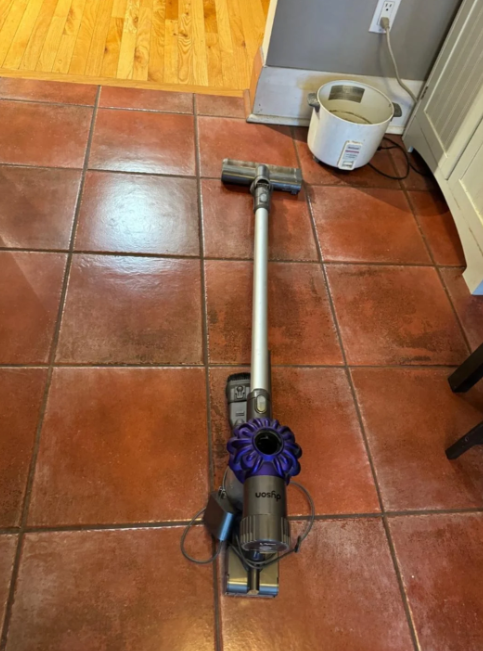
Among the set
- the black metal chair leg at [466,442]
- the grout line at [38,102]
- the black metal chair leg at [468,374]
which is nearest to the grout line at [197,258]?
the black metal chair leg at [468,374]

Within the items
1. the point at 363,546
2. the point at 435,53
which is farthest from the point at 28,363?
the point at 435,53

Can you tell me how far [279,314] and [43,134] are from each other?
3.10ft

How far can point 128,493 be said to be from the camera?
3.10 ft

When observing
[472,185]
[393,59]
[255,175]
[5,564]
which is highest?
[393,59]

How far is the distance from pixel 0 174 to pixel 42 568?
1.07 metres

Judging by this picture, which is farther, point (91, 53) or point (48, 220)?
point (91, 53)

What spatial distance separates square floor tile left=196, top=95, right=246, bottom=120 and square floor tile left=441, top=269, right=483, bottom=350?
897 millimetres

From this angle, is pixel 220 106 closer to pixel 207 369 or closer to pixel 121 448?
pixel 207 369

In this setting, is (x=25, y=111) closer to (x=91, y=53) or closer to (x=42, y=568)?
(x=91, y=53)

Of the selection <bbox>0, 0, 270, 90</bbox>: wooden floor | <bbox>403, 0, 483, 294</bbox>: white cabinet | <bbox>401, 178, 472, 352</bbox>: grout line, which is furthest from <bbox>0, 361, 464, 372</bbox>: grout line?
<bbox>0, 0, 270, 90</bbox>: wooden floor

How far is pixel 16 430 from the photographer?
3.24ft

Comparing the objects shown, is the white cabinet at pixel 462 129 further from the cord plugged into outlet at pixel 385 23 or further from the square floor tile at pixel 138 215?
the square floor tile at pixel 138 215

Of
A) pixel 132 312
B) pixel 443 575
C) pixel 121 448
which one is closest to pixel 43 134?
pixel 132 312

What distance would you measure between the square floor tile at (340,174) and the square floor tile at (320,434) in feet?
2.36
